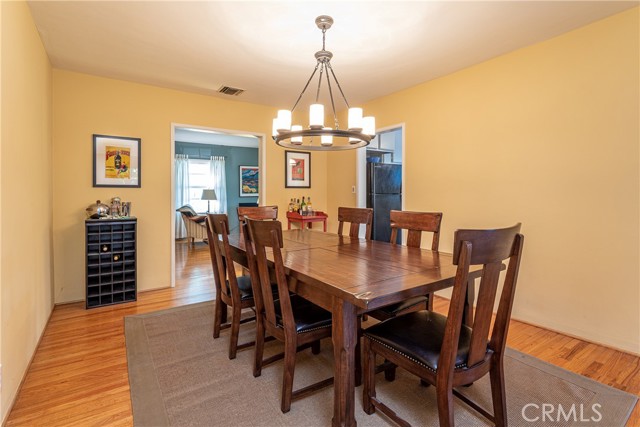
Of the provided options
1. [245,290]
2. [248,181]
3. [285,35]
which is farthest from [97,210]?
[248,181]

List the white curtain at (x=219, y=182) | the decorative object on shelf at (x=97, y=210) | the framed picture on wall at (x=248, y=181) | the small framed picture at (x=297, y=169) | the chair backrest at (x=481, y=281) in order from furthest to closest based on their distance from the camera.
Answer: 1. the framed picture on wall at (x=248, y=181)
2. the white curtain at (x=219, y=182)
3. the small framed picture at (x=297, y=169)
4. the decorative object on shelf at (x=97, y=210)
5. the chair backrest at (x=481, y=281)

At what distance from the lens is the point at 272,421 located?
1644 millimetres

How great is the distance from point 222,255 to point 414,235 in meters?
1.47

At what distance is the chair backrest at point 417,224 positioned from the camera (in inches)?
94.2

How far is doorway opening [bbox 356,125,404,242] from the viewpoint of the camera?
15.5 feet

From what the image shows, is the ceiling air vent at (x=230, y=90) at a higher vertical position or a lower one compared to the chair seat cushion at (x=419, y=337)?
higher

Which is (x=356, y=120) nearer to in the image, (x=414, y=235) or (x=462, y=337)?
(x=414, y=235)

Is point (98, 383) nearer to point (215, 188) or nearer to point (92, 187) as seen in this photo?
point (92, 187)

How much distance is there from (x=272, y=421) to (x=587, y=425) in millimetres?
1570

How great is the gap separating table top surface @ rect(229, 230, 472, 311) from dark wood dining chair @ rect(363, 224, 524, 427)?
0.23 meters

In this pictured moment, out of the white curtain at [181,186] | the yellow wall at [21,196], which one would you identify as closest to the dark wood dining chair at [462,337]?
the yellow wall at [21,196]

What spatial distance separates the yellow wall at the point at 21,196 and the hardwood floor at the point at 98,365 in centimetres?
11

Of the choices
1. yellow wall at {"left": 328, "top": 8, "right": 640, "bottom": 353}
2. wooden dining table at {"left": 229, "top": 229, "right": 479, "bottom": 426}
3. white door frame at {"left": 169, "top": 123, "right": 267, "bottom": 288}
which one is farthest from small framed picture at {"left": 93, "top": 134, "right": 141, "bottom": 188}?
yellow wall at {"left": 328, "top": 8, "right": 640, "bottom": 353}

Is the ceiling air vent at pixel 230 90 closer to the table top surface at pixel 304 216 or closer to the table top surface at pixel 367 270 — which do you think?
the table top surface at pixel 304 216
